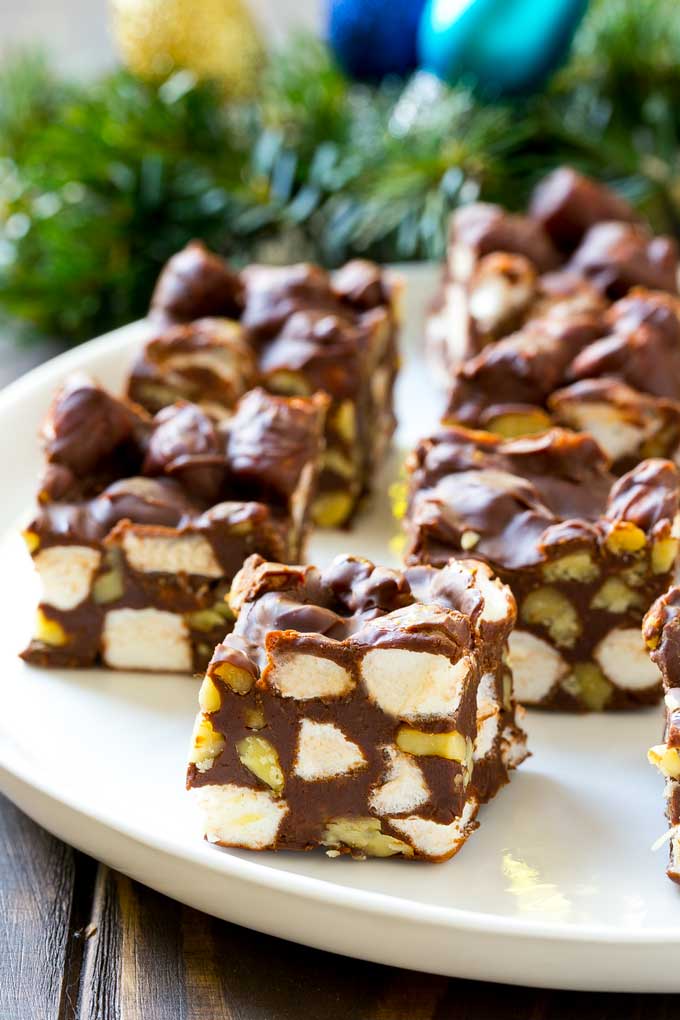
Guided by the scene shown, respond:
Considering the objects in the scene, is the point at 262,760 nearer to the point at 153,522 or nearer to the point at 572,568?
→ the point at 153,522

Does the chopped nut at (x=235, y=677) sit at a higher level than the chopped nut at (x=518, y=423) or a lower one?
higher

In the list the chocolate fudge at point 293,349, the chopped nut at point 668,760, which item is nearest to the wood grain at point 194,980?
the chopped nut at point 668,760

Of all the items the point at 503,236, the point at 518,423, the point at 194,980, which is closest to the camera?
the point at 194,980

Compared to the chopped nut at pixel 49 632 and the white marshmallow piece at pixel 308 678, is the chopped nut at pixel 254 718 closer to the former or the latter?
the white marshmallow piece at pixel 308 678

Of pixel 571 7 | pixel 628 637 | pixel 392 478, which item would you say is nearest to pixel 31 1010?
pixel 628 637

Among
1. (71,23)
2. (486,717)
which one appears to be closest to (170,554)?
(486,717)

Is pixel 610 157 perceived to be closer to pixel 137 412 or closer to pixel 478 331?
pixel 478 331
